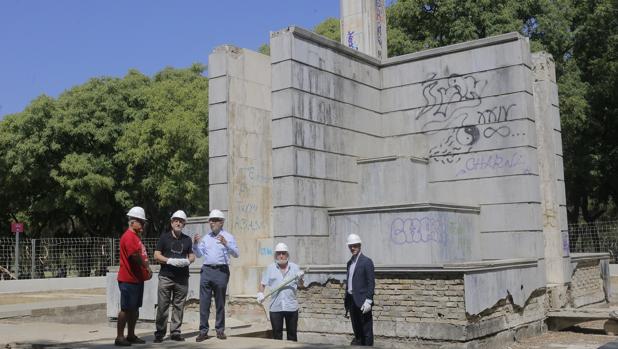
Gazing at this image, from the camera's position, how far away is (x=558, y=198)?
14.8 metres

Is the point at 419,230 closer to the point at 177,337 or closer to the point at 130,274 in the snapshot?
the point at 177,337

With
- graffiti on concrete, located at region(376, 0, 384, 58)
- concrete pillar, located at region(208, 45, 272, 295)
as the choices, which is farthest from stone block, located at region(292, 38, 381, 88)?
concrete pillar, located at region(208, 45, 272, 295)

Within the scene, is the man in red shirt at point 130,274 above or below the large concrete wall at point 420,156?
below

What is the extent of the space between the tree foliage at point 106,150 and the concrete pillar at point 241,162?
17.6m

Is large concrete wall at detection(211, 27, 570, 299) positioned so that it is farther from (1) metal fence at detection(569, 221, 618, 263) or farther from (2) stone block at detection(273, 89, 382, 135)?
(1) metal fence at detection(569, 221, 618, 263)

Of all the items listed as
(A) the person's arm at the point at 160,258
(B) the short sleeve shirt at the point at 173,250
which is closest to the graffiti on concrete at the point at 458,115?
(B) the short sleeve shirt at the point at 173,250

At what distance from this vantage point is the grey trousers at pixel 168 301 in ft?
30.7

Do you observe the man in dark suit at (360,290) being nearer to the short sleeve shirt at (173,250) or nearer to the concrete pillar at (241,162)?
the short sleeve shirt at (173,250)

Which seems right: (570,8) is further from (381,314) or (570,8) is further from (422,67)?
(381,314)

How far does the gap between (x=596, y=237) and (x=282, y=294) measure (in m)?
18.3

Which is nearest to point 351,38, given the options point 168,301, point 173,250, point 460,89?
point 460,89

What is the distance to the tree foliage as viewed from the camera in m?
32.9

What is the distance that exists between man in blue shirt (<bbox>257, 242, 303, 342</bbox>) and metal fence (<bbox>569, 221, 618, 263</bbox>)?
17.9 meters

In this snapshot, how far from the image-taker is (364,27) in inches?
655
